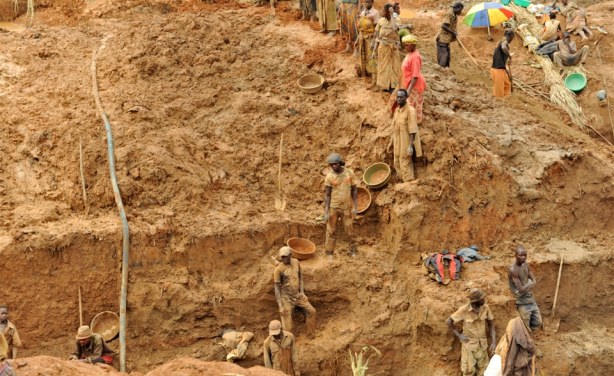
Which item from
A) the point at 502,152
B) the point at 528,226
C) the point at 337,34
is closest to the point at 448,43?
the point at 337,34

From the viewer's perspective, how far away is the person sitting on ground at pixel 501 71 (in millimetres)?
13656

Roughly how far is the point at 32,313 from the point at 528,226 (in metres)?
6.32

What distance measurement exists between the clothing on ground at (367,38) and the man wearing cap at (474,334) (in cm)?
413

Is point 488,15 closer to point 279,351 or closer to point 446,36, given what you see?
point 446,36

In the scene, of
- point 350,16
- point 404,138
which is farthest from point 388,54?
point 350,16

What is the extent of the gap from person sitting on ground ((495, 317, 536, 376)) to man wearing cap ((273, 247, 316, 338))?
2.62 m

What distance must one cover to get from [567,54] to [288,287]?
7506mm

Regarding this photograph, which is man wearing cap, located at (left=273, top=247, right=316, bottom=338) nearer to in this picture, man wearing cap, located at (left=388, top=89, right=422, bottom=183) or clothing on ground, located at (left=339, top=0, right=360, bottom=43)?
man wearing cap, located at (left=388, top=89, right=422, bottom=183)

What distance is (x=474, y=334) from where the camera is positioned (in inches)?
404

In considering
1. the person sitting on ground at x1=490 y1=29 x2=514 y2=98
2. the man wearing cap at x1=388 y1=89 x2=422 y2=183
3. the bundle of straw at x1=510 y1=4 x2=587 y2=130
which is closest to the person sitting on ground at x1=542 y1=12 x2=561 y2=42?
the bundle of straw at x1=510 y1=4 x2=587 y2=130

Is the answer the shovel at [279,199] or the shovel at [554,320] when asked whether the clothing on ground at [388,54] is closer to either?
the shovel at [279,199]

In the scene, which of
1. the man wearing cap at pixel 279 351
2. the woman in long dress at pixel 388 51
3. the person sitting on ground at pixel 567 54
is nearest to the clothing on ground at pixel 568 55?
the person sitting on ground at pixel 567 54

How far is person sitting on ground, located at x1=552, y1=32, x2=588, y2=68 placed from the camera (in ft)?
50.7

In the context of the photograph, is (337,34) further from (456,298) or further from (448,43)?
(456,298)
